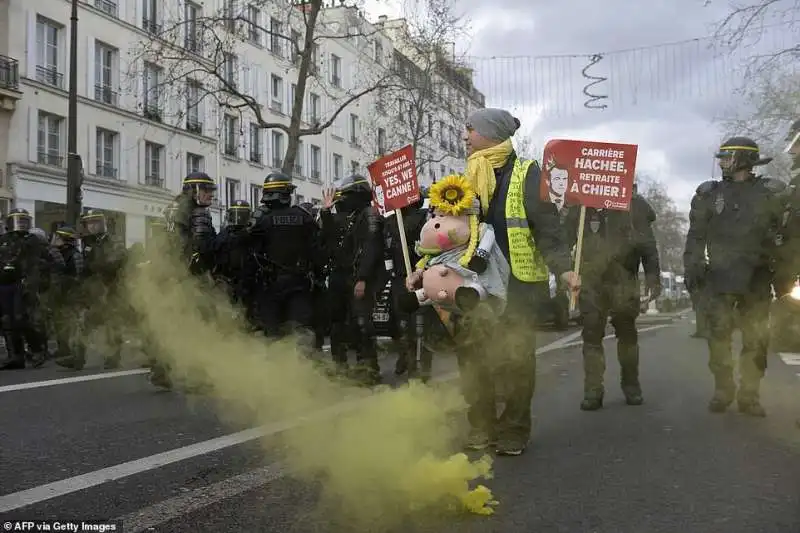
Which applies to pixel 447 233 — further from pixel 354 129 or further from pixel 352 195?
pixel 354 129

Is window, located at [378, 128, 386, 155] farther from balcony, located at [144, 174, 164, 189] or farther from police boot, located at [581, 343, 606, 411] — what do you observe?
police boot, located at [581, 343, 606, 411]

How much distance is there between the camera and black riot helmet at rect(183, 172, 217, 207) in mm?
6215

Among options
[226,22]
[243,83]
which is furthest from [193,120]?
[226,22]

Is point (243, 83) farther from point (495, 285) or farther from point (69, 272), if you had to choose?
point (495, 285)

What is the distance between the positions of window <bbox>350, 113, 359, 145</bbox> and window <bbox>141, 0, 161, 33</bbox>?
18.4m

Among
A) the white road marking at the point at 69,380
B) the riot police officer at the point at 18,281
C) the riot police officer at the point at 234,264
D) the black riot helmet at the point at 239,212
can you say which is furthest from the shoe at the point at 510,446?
the riot police officer at the point at 18,281

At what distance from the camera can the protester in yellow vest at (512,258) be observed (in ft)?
14.3

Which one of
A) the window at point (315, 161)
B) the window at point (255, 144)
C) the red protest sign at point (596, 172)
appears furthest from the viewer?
the window at point (315, 161)

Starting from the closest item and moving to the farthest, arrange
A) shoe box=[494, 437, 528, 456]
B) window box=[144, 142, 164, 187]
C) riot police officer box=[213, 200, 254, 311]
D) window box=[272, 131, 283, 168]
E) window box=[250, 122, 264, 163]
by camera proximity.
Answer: shoe box=[494, 437, 528, 456] → riot police officer box=[213, 200, 254, 311] → window box=[144, 142, 164, 187] → window box=[250, 122, 264, 163] → window box=[272, 131, 283, 168]

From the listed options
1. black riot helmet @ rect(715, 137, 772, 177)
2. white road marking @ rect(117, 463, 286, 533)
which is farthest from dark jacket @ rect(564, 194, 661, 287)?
white road marking @ rect(117, 463, 286, 533)

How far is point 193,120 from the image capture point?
32.9 metres

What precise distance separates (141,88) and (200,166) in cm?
493

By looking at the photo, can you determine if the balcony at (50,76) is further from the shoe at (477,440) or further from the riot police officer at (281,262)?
the shoe at (477,440)

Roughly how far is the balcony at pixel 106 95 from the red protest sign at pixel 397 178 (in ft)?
80.6
